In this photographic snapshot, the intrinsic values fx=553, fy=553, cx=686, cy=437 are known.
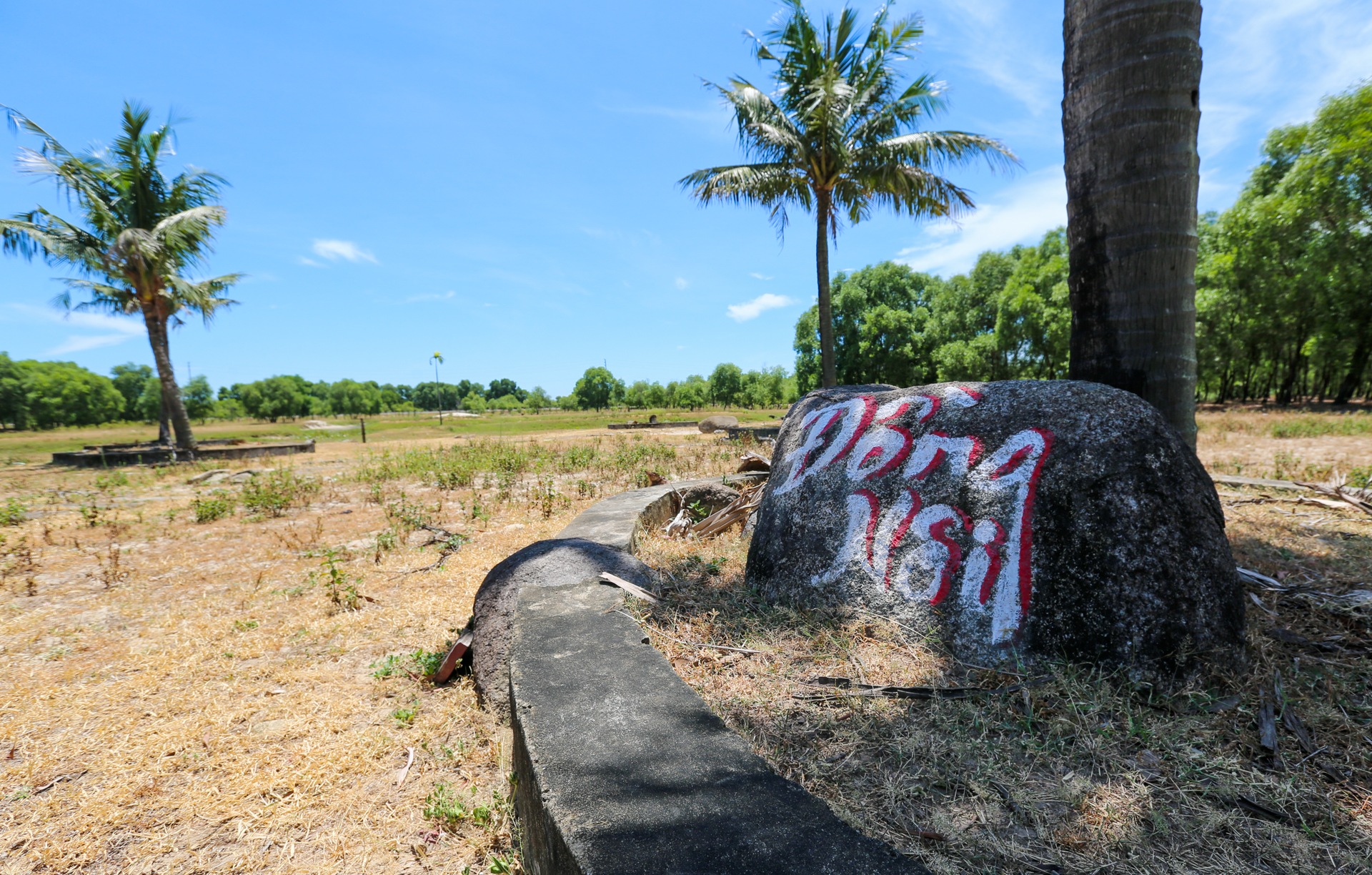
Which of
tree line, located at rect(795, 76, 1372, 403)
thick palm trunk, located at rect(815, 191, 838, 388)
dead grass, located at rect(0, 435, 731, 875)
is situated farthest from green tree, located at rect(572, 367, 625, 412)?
dead grass, located at rect(0, 435, 731, 875)

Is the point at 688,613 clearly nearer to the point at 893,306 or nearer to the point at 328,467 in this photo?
the point at 328,467

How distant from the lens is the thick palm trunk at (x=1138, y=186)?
9.18 feet

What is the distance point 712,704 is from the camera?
6.89 ft

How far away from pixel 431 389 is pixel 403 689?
437 ft

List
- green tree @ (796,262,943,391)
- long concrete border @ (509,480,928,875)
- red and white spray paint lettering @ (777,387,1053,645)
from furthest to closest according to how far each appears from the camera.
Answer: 1. green tree @ (796,262,943,391)
2. red and white spray paint lettering @ (777,387,1053,645)
3. long concrete border @ (509,480,928,875)

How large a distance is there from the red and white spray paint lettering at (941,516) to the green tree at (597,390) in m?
74.7

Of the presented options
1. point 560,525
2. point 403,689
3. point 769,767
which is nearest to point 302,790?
point 403,689

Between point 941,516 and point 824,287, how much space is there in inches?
385

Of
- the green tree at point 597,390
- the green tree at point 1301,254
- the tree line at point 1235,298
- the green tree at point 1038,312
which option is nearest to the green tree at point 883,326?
the tree line at point 1235,298

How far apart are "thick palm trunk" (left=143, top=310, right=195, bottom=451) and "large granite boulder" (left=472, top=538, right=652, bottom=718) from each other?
16388mm

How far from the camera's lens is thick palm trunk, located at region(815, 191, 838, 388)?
455 inches

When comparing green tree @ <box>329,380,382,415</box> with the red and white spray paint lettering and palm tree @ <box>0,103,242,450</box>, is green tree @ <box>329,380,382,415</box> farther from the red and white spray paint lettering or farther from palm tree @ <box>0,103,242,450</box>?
the red and white spray paint lettering

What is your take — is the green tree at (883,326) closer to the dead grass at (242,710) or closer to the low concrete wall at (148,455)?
the low concrete wall at (148,455)

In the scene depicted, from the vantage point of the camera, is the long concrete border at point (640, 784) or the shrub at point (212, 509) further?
the shrub at point (212, 509)
